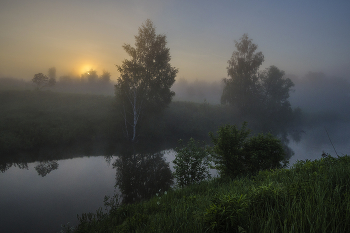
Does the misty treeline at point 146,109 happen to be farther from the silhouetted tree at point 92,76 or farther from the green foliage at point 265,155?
the silhouetted tree at point 92,76

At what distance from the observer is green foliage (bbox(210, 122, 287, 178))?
909 cm

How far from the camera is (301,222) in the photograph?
208 centimetres

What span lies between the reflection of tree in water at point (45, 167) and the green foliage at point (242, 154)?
43.0 feet

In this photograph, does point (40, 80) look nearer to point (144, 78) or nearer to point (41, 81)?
point (41, 81)

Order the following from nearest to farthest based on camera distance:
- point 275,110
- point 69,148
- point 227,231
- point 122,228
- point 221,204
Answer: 1. point 227,231
2. point 221,204
3. point 122,228
4. point 69,148
5. point 275,110

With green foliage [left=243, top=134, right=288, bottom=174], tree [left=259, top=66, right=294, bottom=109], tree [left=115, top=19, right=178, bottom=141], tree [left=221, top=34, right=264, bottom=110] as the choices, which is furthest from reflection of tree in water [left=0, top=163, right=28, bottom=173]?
tree [left=259, top=66, right=294, bottom=109]

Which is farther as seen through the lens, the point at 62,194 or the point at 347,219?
the point at 62,194

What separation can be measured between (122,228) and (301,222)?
4.20 metres

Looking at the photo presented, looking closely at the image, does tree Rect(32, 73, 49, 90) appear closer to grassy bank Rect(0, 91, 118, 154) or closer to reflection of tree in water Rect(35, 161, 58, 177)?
grassy bank Rect(0, 91, 118, 154)

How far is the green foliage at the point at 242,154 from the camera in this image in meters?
9.09

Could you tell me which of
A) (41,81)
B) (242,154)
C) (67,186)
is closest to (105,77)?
(41,81)

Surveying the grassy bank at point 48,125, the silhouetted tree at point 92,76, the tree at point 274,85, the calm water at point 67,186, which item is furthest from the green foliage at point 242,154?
the silhouetted tree at point 92,76

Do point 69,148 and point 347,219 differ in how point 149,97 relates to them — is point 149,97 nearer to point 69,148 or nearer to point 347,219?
point 69,148

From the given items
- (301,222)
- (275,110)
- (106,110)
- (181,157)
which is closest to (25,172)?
(181,157)
